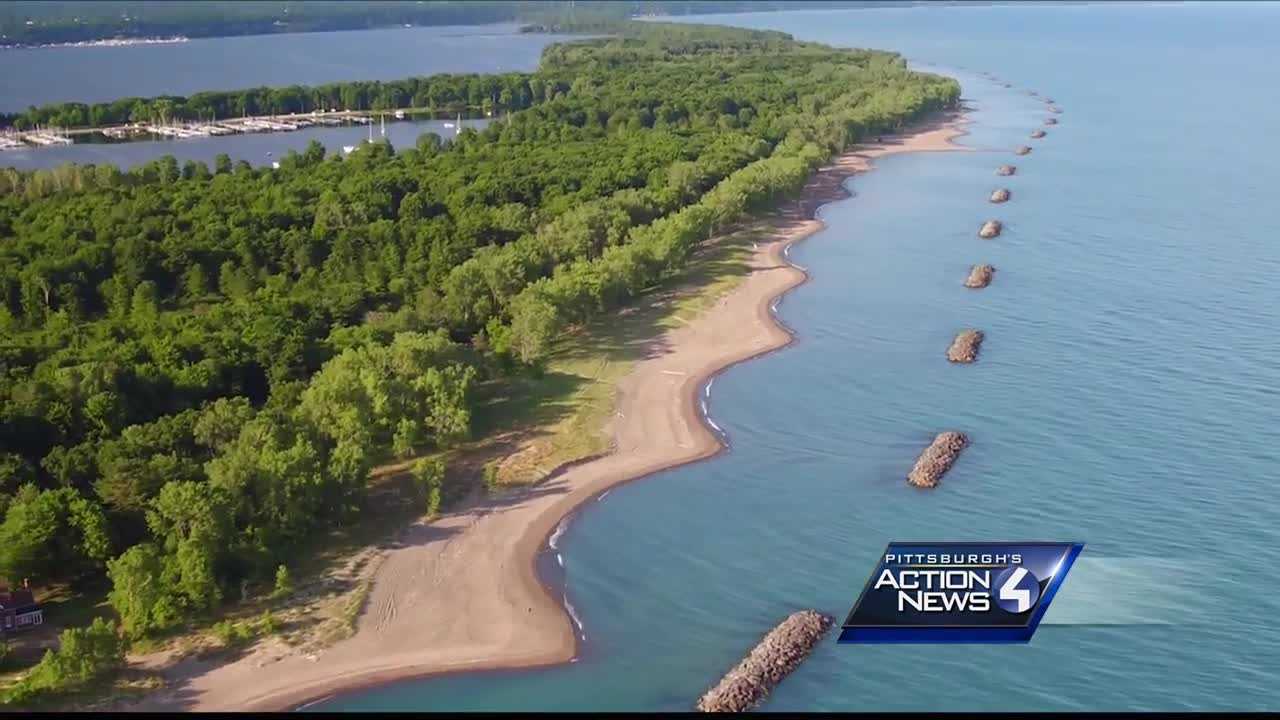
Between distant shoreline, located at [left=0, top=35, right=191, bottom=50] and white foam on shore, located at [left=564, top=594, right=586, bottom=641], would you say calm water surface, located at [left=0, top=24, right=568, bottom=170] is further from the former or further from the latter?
white foam on shore, located at [left=564, top=594, right=586, bottom=641]

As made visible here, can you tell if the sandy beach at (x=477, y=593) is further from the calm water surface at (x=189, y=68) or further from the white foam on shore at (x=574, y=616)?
the calm water surface at (x=189, y=68)

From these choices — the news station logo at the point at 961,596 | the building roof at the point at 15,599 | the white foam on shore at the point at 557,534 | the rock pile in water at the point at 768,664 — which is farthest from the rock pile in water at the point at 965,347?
the building roof at the point at 15,599

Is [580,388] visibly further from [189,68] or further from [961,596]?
[189,68]

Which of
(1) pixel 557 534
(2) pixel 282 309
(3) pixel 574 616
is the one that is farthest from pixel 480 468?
(2) pixel 282 309

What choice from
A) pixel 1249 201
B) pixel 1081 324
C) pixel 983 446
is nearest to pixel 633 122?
pixel 1249 201

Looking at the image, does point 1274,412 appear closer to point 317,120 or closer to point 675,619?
point 675,619
